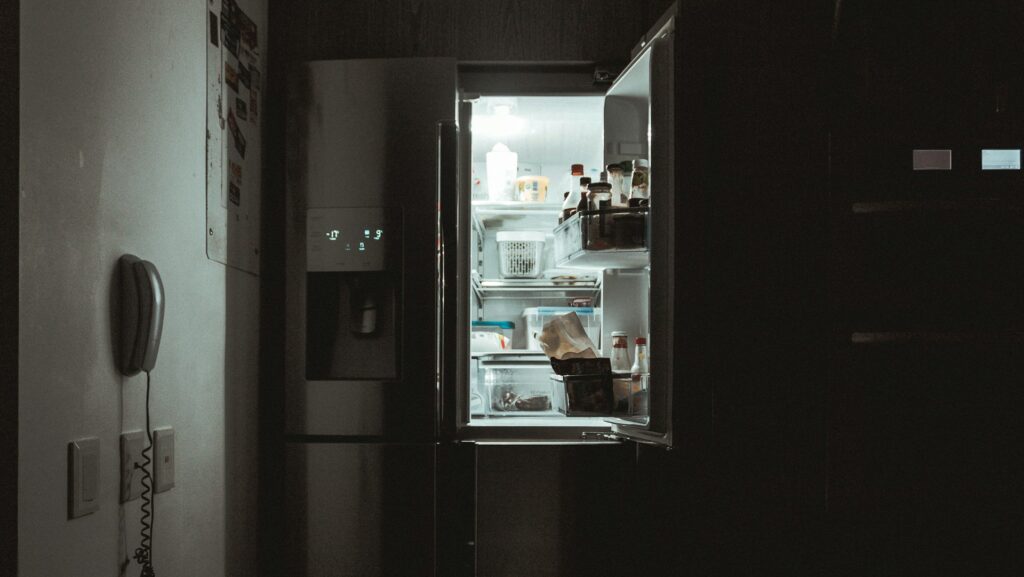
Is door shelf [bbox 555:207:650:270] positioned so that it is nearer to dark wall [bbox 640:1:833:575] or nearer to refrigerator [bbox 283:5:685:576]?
refrigerator [bbox 283:5:685:576]

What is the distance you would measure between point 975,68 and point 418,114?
1389 mm

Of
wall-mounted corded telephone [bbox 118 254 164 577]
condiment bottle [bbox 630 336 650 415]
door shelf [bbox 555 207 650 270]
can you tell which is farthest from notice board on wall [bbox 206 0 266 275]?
condiment bottle [bbox 630 336 650 415]

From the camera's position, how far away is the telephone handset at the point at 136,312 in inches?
48.8

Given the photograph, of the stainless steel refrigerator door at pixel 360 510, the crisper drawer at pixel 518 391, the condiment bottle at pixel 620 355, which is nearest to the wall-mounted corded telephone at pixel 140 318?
the stainless steel refrigerator door at pixel 360 510

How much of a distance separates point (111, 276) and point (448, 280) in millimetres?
862

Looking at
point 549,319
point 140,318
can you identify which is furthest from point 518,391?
point 140,318

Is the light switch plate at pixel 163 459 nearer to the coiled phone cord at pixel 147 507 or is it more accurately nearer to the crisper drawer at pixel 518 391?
the coiled phone cord at pixel 147 507

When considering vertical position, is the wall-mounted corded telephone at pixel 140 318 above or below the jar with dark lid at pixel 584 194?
below

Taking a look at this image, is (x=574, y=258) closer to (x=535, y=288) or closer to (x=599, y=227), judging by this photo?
(x=599, y=227)

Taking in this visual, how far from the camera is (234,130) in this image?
182 centimetres

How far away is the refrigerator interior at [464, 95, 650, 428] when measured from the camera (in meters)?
2.20

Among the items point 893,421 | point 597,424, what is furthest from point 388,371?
point 893,421

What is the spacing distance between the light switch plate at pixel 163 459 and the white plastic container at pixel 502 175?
1277mm
